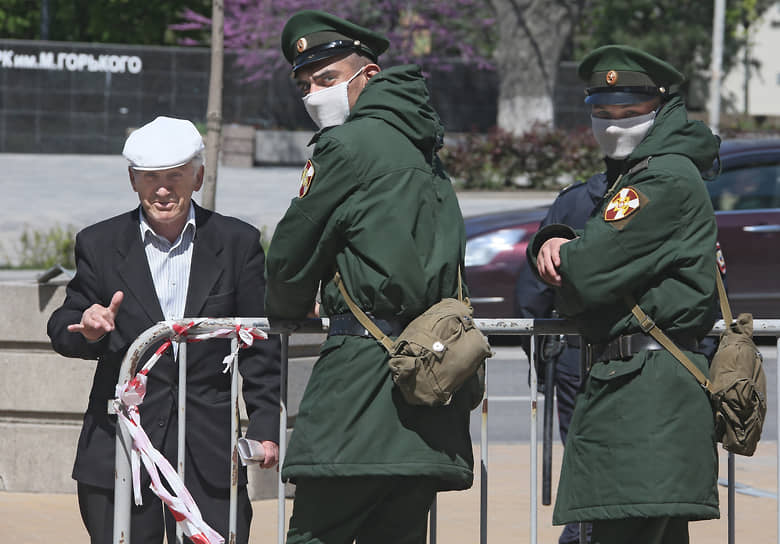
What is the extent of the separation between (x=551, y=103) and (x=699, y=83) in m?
23.9

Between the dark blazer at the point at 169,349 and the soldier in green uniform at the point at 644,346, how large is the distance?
954mm

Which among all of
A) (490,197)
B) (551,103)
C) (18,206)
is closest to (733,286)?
(490,197)

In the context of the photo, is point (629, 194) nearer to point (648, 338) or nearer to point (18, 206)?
point (648, 338)

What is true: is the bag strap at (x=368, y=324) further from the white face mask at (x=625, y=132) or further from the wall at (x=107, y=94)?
the wall at (x=107, y=94)

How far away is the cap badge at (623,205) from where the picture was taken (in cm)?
358

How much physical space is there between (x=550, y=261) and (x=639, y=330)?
31 cm

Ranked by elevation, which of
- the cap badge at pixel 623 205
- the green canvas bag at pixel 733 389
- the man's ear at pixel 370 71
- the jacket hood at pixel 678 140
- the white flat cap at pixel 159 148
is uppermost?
the man's ear at pixel 370 71

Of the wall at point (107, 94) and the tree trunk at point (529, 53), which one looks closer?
the tree trunk at point (529, 53)

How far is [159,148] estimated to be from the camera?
3.97m

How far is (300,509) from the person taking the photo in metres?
3.46

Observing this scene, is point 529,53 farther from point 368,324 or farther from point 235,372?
point 368,324

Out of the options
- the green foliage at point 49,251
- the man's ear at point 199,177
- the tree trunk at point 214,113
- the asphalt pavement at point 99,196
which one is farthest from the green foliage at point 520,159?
the man's ear at point 199,177

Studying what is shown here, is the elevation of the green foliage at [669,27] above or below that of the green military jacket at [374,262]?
above

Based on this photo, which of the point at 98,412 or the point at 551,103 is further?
the point at 551,103
